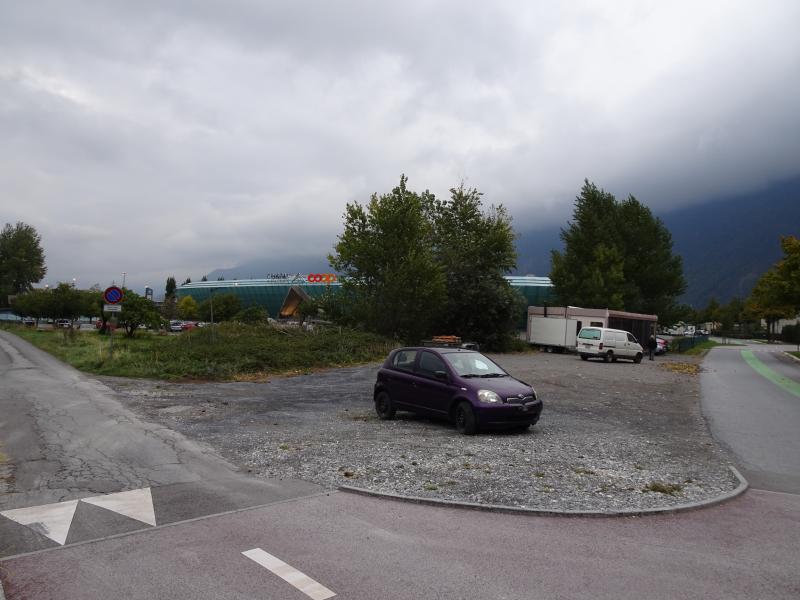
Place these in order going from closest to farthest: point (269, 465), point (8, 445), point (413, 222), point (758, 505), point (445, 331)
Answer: point (758, 505)
point (269, 465)
point (8, 445)
point (413, 222)
point (445, 331)

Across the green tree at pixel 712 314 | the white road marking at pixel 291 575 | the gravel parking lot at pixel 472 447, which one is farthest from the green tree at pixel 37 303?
the green tree at pixel 712 314

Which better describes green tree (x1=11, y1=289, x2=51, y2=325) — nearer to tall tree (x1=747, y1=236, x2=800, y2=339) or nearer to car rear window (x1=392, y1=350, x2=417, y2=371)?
car rear window (x1=392, y1=350, x2=417, y2=371)

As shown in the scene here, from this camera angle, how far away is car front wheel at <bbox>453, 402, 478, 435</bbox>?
11.0m

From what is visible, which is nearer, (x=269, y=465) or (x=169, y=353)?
(x=269, y=465)

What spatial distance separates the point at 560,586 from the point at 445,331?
39141 millimetres

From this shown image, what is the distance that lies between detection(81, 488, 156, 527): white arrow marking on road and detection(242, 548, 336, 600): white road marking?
1444 millimetres

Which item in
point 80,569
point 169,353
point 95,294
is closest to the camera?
point 80,569

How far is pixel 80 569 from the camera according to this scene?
4.81m

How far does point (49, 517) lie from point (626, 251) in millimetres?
65368

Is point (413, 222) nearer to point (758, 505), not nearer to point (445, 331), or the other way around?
point (445, 331)

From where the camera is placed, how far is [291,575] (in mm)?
4633

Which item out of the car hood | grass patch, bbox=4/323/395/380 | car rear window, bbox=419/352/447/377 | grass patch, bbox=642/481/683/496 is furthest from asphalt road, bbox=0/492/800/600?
grass patch, bbox=4/323/395/380

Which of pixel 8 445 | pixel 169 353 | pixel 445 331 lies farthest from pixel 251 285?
pixel 8 445

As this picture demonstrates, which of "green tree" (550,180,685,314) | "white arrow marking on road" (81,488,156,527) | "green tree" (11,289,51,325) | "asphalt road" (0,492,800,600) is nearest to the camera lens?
"asphalt road" (0,492,800,600)
